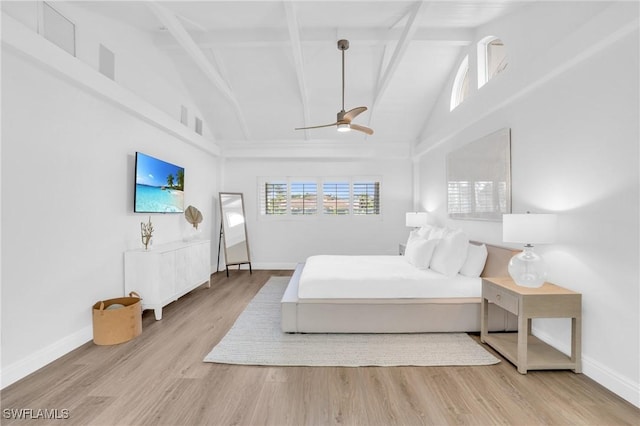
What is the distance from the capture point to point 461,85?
4430mm

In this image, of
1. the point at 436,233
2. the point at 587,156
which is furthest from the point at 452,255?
the point at 587,156

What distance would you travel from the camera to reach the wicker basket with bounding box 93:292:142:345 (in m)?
2.68

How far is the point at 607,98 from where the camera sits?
6.70 feet

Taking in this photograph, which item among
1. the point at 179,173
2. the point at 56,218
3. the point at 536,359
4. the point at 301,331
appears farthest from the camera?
the point at 179,173

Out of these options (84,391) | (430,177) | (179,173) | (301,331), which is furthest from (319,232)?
(84,391)

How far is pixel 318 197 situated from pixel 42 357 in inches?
194

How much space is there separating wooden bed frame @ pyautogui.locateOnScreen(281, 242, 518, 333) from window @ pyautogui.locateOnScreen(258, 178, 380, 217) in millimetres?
3600

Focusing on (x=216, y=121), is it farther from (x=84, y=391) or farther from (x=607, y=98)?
(x=607, y=98)

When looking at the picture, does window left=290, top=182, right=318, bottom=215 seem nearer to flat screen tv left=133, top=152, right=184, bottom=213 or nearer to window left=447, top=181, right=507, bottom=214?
flat screen tv left=133, top=152, right=184, bottom=213

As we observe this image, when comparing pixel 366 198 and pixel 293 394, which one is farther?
pixel 366 198

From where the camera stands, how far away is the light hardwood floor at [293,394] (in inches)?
68.5

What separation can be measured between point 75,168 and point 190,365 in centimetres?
210

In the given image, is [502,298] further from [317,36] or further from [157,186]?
[157,186]

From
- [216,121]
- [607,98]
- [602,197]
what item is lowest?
[602,197]
